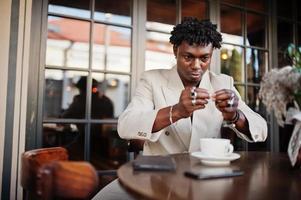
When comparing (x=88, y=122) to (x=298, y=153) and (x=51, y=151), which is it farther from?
(x=298, y=153)

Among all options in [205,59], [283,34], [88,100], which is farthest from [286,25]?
[88,100]

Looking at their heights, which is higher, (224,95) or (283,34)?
(283,34)

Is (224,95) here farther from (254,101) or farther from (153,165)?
(254,101)

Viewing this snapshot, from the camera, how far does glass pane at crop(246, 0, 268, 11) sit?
322cm

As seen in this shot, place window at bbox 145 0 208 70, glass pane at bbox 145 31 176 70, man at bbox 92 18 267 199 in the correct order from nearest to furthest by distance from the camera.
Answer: man at bbox 92 18 267 199
window at bbox 145 0 208 70
glass pane at bbox 145 31 176 70

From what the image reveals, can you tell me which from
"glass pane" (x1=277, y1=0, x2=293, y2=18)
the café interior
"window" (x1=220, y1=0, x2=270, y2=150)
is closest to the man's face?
the café interior

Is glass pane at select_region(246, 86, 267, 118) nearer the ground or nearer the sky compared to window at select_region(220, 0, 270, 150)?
nearer the ground

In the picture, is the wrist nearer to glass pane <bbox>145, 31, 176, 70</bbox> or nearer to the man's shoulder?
the man's shoulder

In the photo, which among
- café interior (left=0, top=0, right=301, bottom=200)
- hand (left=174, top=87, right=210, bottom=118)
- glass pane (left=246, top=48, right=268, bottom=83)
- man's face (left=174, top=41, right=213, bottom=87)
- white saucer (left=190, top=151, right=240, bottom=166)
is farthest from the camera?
glass pane (left=246, top=48, right=268, bottom=83)

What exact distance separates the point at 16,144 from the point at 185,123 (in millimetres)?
1318

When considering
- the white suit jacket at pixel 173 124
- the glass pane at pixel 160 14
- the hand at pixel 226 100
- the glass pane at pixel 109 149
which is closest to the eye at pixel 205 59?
the white suit jacket at pixel 173 124

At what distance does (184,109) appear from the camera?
50.4 inches

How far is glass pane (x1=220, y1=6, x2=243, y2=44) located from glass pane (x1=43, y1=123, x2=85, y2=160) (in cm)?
181

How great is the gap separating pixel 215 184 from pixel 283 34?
3180 millimetres
